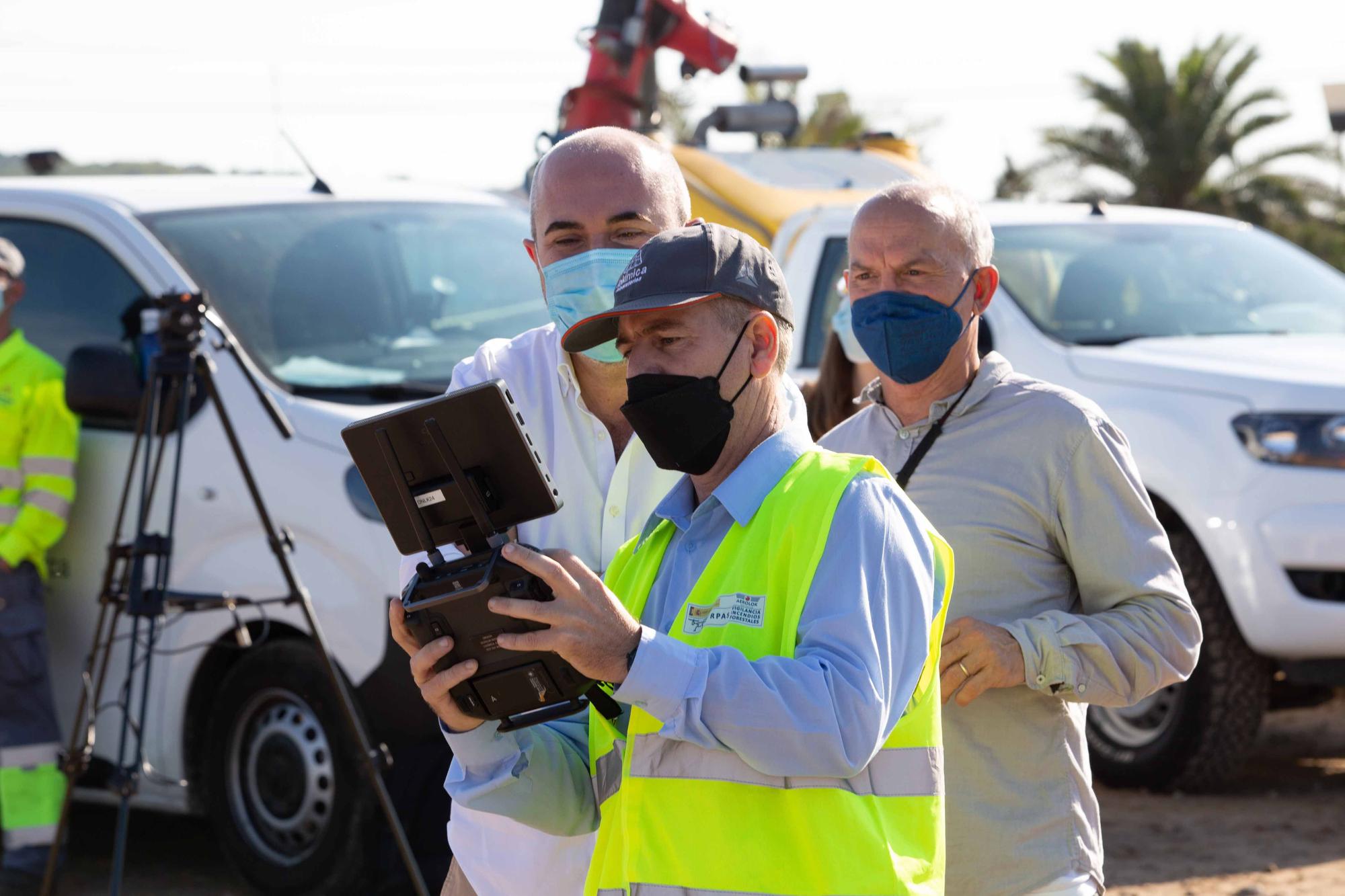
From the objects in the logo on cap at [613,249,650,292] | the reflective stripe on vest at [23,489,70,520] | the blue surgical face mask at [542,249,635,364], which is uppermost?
the logo on cap at [613,249,650,292]

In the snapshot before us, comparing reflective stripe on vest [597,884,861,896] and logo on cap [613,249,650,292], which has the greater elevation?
logo on cap [613,249,650,292]

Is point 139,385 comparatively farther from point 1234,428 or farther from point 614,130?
point 1234,428

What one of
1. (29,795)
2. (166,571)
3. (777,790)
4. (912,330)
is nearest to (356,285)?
(166,571)

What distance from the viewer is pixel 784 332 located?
2.33 m

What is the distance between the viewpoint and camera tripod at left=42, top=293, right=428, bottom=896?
191 inches

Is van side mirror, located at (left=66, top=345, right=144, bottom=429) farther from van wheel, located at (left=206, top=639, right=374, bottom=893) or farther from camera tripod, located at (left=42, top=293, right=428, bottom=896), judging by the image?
van wheel, located at (left=206, top=639, right=374, bottom=893)

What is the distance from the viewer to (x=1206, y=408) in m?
6.09

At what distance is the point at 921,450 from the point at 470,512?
1.18 meters

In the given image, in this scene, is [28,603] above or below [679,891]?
below

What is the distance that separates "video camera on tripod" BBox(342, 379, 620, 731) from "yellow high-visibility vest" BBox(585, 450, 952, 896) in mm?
167

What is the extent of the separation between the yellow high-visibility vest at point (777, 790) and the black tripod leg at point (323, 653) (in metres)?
2.54

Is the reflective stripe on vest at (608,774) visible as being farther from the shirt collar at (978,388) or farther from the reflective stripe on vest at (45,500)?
the reflective stripe on vest at (45,500)

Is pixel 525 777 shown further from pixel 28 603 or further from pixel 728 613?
pixel 28 603

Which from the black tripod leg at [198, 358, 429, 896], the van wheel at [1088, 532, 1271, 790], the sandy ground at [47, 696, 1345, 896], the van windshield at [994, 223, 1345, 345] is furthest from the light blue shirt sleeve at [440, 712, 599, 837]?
the van windshield at [994, 223, 1345, 345]
